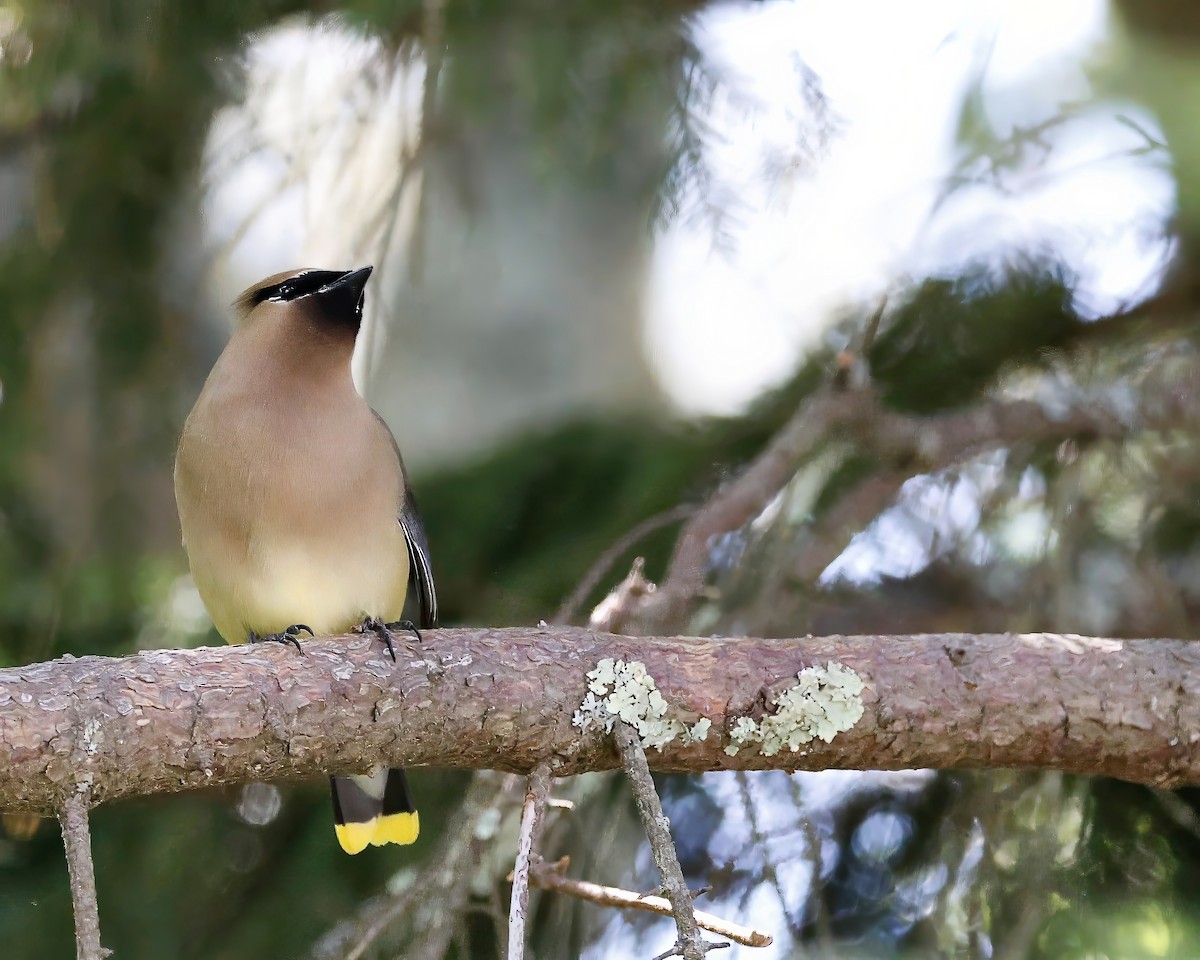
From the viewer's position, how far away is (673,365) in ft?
15.5

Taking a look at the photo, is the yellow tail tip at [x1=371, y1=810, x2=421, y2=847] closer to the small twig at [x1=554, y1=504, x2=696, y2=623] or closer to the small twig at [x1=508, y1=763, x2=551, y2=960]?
the small twig at [x1=554, y1=504, x2=696, y2=623]

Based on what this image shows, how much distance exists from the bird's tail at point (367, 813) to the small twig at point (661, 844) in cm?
84

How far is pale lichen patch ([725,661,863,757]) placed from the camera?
2.49 meters

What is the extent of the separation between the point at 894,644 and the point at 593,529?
1095 millimetres

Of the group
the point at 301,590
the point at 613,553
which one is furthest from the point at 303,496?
the point at 613,553

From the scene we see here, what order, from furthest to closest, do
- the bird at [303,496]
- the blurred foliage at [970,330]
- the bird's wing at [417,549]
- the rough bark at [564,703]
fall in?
the blurred foliage at [970,330] < the bird's wing at [417,549] < the bird at [303,496] < the rough bark at [564,703]

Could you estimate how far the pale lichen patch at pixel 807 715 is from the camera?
8.18 ft

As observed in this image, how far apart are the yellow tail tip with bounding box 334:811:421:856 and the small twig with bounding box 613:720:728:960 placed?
2.94 ft

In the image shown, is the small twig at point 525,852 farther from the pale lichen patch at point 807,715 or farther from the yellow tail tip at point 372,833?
the yellow tail tip at point 372,833

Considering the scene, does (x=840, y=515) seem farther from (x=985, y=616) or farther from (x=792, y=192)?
(x=792, y=192)

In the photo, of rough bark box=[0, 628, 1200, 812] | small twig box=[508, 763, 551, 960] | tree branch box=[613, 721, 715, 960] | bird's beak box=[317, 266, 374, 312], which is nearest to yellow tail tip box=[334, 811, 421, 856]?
rough bark box=[0, 628, 1200, 812]

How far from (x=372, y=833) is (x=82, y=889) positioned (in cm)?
127

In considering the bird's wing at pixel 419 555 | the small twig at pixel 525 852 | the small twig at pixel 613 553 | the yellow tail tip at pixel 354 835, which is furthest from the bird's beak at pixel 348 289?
the small twig at pixel 525 852

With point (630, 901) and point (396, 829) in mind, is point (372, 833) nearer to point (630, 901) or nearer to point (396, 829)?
point (396, 829)
